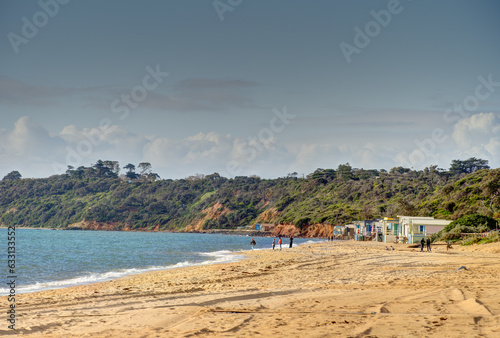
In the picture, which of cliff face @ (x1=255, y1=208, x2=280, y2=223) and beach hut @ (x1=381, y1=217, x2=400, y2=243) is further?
cliff face @ (x1=255, y1=208, x2=280, y2=223)

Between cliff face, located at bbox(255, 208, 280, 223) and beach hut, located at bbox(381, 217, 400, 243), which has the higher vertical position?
cliff face, located at bbox(255, 208, 280, 223)

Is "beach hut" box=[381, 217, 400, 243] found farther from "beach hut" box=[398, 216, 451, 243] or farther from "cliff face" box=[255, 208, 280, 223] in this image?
"cliff face" box=[255, 208, 280, 223]

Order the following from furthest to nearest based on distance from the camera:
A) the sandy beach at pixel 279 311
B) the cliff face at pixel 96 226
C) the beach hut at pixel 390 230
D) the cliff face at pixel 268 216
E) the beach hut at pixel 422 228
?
the cliff face at pixel 96 226 < the cliff face at pixel 268 216 < the beach hut at pixel 390 230 < the beach hut at pixel 422 228 < the sandy beach at pixel 279 311

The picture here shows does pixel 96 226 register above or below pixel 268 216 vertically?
below

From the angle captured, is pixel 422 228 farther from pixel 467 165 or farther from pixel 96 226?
pixel 96 226

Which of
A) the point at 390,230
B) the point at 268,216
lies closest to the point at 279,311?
the point at 390,230

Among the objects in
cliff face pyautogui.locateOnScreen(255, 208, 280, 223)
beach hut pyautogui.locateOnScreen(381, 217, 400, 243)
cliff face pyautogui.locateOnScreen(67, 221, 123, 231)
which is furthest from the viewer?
cliff face pyautogui.locateOnScreen(67, 221, 123, 231)

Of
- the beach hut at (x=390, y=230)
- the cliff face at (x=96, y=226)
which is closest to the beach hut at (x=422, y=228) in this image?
the beach hut at (x=390, y=230)

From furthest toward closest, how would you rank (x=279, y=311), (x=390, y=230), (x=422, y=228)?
(x=390, y=230)
(x=422, y=228)
(x=279, y=311)

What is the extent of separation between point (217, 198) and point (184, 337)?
605 ft

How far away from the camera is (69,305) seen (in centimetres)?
1332

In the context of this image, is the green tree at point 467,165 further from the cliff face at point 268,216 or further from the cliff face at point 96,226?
the cliff face at point 96,226

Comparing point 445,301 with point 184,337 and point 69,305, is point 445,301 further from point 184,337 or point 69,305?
point 69,305

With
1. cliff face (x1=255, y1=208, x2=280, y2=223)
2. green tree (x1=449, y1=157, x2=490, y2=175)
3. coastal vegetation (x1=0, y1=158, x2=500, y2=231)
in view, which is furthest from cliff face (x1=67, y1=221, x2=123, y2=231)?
green tree (x1=449, y1=157, x2=490, y2=175)
